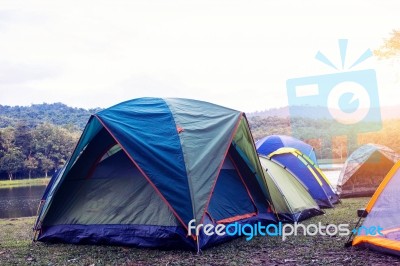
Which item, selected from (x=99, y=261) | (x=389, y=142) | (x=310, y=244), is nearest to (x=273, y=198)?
(x=310, y=244)

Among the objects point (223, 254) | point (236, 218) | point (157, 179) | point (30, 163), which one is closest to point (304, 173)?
point (236, 218)

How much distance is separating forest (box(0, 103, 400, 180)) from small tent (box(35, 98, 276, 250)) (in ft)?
65.8

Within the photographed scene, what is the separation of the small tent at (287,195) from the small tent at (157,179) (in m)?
0.71

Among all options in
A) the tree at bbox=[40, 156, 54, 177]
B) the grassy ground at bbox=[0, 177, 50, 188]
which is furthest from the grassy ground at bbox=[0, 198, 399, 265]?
the tree at bbox=[40, 156, 54, 177]

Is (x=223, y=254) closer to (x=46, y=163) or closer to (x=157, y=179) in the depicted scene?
(x=157, y=179)

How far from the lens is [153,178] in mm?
6809

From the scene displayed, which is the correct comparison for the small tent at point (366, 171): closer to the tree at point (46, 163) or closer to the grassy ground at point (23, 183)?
the grassy ground at point (23, 183)

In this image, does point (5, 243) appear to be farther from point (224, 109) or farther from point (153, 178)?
point (224, 109)

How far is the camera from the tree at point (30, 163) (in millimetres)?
67688

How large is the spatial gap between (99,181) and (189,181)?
2.19 m

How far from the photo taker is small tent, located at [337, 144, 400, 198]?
14.4 metres

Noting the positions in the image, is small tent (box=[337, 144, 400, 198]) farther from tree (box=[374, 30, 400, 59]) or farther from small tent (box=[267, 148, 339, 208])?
tree (box=[374, 30, 400, 59])

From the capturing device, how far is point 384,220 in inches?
246

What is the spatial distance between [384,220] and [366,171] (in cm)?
885
